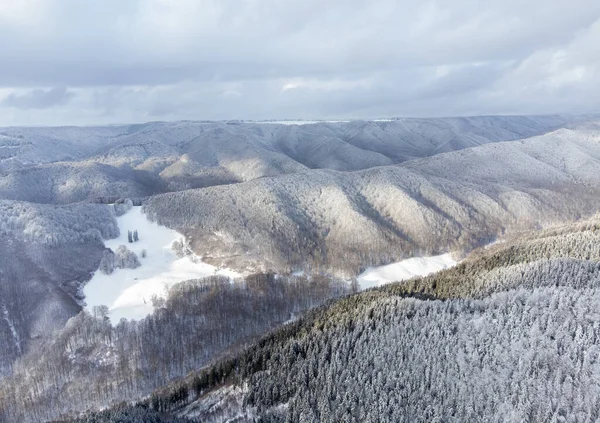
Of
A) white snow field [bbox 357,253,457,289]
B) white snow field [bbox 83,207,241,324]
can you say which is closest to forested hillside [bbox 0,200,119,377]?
white snow field [bbox 83,207,241,324]

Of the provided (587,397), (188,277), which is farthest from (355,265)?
(587,397)

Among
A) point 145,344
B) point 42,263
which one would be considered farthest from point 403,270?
point 42,263

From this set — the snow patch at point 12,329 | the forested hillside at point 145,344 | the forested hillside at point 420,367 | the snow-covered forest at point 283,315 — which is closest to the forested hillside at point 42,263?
the snow patch at point 12,329

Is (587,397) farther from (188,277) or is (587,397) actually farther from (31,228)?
(31,228)

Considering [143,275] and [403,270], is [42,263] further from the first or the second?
[403,270]

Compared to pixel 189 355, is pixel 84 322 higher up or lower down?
higher up

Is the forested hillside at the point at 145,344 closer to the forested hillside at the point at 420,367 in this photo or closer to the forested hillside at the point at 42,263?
the forested hillside at the point at 42,263

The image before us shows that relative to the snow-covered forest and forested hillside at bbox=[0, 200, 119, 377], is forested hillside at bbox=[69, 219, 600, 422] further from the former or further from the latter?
forested hillside at bbox=[0, 200, 119, 377]
